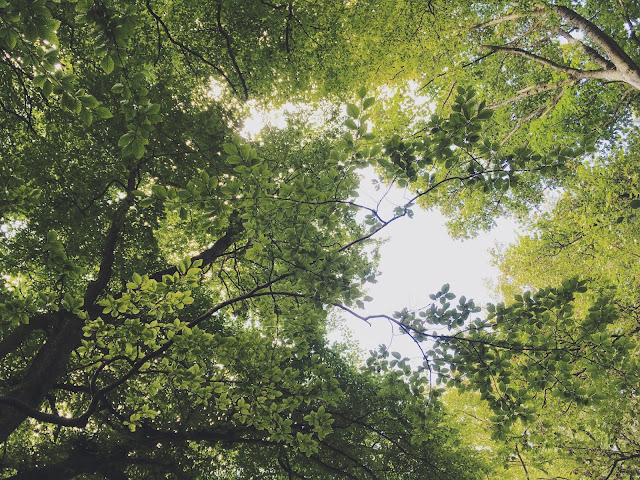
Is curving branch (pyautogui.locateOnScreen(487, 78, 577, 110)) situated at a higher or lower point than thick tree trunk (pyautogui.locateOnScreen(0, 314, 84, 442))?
higher

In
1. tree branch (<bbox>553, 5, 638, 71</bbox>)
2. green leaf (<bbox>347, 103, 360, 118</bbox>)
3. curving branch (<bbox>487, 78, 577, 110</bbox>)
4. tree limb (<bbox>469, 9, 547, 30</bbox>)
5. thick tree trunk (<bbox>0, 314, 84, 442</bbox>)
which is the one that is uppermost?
tree limb (<bbox>469, 9, 547, 30</bbox>)

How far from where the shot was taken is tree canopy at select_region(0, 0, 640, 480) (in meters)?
2.97

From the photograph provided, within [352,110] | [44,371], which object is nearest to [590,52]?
[352,110]

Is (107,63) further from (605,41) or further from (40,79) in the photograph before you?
(605,41)

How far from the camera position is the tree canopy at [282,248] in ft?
9.74

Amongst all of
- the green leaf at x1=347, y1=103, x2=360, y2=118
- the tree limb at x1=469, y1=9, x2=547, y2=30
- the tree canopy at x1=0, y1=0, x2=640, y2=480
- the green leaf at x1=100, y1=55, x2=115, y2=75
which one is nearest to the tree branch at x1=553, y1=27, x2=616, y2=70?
the tree canopy at x1=0, y1=0, x2=640, y2=480

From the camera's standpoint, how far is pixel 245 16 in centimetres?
626

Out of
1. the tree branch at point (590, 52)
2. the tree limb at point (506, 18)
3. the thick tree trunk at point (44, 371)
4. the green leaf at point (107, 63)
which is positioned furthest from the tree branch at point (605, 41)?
the thick tree trunk at point (44, 371)

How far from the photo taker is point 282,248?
352cm

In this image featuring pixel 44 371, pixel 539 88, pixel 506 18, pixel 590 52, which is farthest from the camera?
pixel 506 18

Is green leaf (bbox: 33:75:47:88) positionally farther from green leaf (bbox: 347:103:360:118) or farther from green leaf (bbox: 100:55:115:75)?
green leaf (bbox: 347:103:360:118)

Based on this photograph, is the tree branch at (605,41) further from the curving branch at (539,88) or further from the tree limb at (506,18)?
the tree limb at (506,18)

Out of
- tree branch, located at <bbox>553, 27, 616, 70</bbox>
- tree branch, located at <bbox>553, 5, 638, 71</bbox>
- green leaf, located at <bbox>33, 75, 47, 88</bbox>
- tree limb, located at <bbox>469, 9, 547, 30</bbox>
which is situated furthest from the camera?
tree limb, located at <bbox>469, 9, 547, 30</bbox>

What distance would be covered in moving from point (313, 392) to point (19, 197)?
365 centimetres
